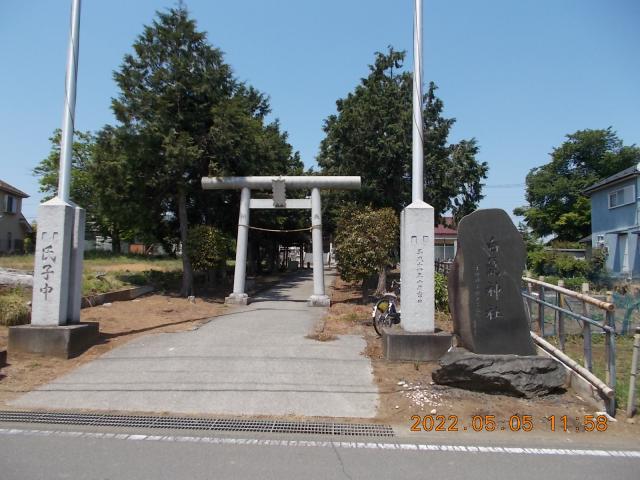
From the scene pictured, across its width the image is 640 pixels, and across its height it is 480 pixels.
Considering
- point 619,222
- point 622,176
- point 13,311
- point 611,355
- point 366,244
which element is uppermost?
point 622,176

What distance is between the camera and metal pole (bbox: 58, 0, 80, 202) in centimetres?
918

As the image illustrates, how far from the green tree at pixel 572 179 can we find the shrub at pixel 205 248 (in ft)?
115

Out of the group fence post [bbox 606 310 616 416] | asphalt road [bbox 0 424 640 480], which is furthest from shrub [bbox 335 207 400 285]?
asphalt road [bbox 0 424 640 480]

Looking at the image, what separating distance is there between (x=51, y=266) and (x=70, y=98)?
10.9ft

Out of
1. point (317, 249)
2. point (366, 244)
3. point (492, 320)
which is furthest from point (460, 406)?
point (317, 249)

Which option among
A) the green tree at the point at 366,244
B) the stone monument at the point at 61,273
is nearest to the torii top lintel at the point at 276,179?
the green tree at the point at 366,244

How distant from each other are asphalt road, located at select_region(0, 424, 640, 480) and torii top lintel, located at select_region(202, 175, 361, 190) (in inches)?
428

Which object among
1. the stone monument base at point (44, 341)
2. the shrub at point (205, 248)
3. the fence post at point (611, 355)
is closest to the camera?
the fence post at point (611, 355)

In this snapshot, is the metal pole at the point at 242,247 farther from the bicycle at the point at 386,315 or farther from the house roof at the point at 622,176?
the house roof at the point at 622,176

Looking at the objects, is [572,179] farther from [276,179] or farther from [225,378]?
[225,378]

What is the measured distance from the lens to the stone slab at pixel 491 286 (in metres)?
6.88

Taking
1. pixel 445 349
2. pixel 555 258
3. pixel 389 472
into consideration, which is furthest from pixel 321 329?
pixel 555 258

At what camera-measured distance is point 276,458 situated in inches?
178

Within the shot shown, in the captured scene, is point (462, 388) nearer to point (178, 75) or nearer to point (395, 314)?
point (395, 314)
